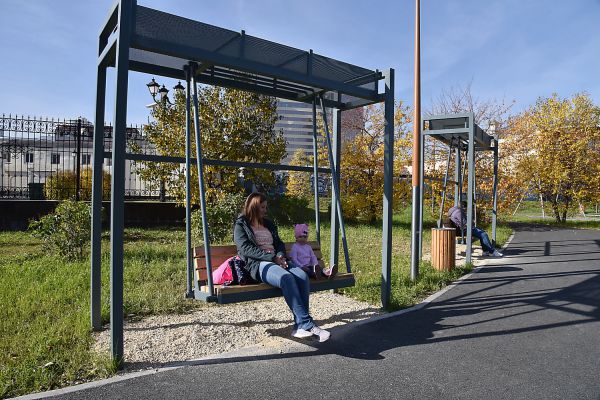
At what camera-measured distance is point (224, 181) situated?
13.4 meters

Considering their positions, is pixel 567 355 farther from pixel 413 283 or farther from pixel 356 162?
pixel 356 162

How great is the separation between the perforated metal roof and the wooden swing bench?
178 cm

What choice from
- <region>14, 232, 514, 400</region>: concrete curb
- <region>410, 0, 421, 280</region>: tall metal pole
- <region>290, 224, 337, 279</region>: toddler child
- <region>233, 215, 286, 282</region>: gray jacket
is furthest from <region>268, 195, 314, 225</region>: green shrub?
<region>233, 215, 286, 282</region>: gray jacket

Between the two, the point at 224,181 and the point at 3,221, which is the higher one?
the point at 224,181

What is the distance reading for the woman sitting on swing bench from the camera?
13.0ft

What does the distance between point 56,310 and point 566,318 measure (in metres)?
5.55

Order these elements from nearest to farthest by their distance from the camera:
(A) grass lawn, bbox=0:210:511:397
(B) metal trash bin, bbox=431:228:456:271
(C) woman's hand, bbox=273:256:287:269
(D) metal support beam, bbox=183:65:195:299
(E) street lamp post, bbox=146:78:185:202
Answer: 1. (A) grass lawn, bbox=0:210:511:397
2. (D) metal support beam, bbox=183:65:195:299
3. (C) woman's hand, bbox=273:256:287:269
4. (B) metal trash bin, bbox=431:228:456:271
5. (E) street lamp post, bbox=146:78:185:202

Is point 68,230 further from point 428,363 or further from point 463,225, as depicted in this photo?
point 463,225

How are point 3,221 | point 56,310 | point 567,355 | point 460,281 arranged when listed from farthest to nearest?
point 3,221 < point 460,281 < point 56,310 < point 567,355

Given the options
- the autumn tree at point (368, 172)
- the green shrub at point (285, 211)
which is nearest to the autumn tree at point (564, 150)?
the autumn tree at point (368, 172)

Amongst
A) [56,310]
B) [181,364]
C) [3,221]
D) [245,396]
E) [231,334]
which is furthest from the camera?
[3,221]

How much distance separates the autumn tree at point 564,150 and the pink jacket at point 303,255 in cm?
1666

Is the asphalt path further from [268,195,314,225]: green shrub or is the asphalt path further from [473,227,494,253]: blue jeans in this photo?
[268,195,314,225]: green shrub

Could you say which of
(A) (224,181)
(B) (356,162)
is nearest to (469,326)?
(A) (224,181)
